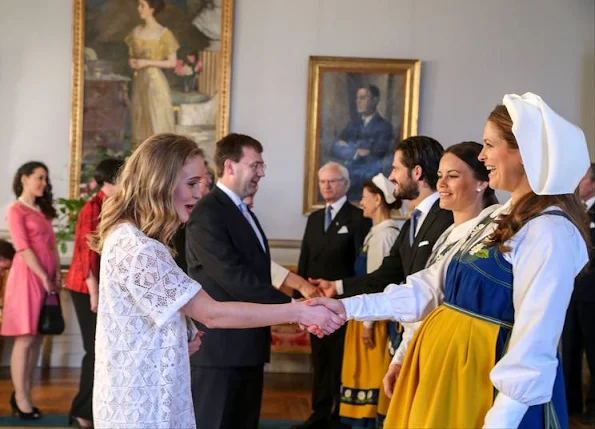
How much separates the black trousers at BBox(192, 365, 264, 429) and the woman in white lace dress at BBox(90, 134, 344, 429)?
119cm

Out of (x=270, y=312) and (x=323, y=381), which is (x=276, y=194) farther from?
(x=270, y=312)

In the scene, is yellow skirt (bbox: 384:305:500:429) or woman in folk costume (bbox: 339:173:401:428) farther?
woman in folk costume (bbox: 339:173:401:428)

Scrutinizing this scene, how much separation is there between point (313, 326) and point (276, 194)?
14.6ft

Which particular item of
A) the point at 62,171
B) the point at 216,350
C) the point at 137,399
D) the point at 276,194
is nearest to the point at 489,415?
the point at 137,399

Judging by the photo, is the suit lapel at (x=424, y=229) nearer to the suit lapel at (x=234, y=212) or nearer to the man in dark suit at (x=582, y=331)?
the suit lapel at (x=234, y=212)

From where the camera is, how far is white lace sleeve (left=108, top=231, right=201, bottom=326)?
2393 millimetres

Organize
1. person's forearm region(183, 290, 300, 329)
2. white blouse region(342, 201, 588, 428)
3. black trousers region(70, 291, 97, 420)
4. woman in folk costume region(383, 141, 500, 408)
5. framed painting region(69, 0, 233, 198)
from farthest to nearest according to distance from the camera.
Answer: framed painting region(69, 0, 233, 198)
black trousers region(70, 291, 97, 420)
woman in folk costume region(383, 141, 500, 408)
person's forearm region(183, 290, 300, 329)
white blouse region(342, 201, 588, 428)

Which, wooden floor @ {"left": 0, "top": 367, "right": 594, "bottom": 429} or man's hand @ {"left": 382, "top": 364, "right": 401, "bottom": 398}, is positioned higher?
man's hand @ {"left": 382, "top": 364, "right": 401, "bottom": 398}

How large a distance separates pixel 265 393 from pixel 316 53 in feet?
9.80

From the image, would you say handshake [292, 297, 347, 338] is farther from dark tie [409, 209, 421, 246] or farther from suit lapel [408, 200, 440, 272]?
dark tie [409, 209, 421, 246]

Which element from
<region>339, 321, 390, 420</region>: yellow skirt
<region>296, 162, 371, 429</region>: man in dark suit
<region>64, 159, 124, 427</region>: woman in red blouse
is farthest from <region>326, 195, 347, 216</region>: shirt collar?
<region>64, 159, 124, 427</region>: woman in red blouse

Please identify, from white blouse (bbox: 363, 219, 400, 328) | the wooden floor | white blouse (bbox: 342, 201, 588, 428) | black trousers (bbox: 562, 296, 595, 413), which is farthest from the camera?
black trousers (bbox: 562, 296, 595, 413)

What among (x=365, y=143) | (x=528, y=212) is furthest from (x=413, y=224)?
(x=365, y=143)

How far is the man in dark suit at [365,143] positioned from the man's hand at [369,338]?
2.82 meters
